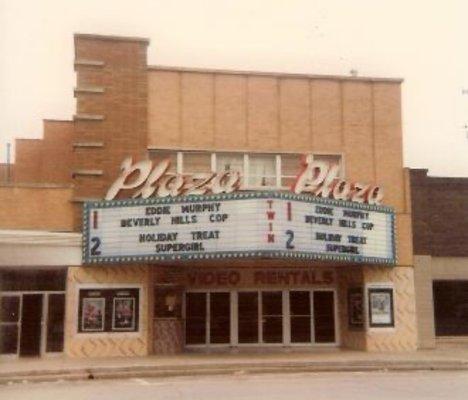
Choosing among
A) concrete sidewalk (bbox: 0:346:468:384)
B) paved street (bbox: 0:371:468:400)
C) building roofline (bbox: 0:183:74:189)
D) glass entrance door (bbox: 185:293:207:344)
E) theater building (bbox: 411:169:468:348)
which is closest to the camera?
paved street (bbox: 0:371:468:400)

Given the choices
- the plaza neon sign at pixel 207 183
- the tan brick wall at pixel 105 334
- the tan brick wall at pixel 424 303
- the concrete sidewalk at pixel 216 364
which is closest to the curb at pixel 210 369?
the concrete sidewalk at pixel 216 364

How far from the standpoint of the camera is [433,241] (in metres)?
27.8

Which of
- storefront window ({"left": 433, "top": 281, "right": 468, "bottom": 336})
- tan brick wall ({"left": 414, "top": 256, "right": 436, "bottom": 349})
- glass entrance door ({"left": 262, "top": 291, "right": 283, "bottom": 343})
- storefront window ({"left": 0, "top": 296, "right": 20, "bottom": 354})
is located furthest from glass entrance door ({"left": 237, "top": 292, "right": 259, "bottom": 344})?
storefront window ({"left": 0, "top": 296, "right": 20, "bottom": 354})

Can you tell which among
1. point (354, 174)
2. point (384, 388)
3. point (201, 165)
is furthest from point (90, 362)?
point (354, 174)

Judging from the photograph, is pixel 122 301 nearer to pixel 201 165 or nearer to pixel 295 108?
pixel 201 165

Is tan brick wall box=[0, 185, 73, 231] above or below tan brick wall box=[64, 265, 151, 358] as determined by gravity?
above

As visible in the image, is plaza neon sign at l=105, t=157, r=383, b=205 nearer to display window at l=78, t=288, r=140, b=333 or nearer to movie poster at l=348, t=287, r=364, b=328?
display window at l=78, t=288, r=140, b=333

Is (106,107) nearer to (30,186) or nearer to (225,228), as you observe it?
(30,186)

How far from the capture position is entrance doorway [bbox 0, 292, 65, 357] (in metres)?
23.2

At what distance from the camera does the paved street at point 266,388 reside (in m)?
13.9

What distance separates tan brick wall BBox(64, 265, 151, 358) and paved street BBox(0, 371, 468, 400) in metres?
5.62

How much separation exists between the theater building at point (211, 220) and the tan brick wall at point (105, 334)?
0.15ft

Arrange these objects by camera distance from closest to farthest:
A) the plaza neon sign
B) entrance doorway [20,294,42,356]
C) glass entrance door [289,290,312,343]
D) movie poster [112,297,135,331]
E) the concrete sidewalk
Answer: the concrete sidewalk, entrance doorway [20,294,42,356], the plaza neon sign, movie poster [112,297,135,331], glass entrance door [289,290,312,343]

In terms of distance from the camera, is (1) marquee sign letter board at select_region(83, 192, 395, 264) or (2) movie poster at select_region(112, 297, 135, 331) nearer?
(1) marquee sign letter board at select_region(83, 192, 395, 264)
